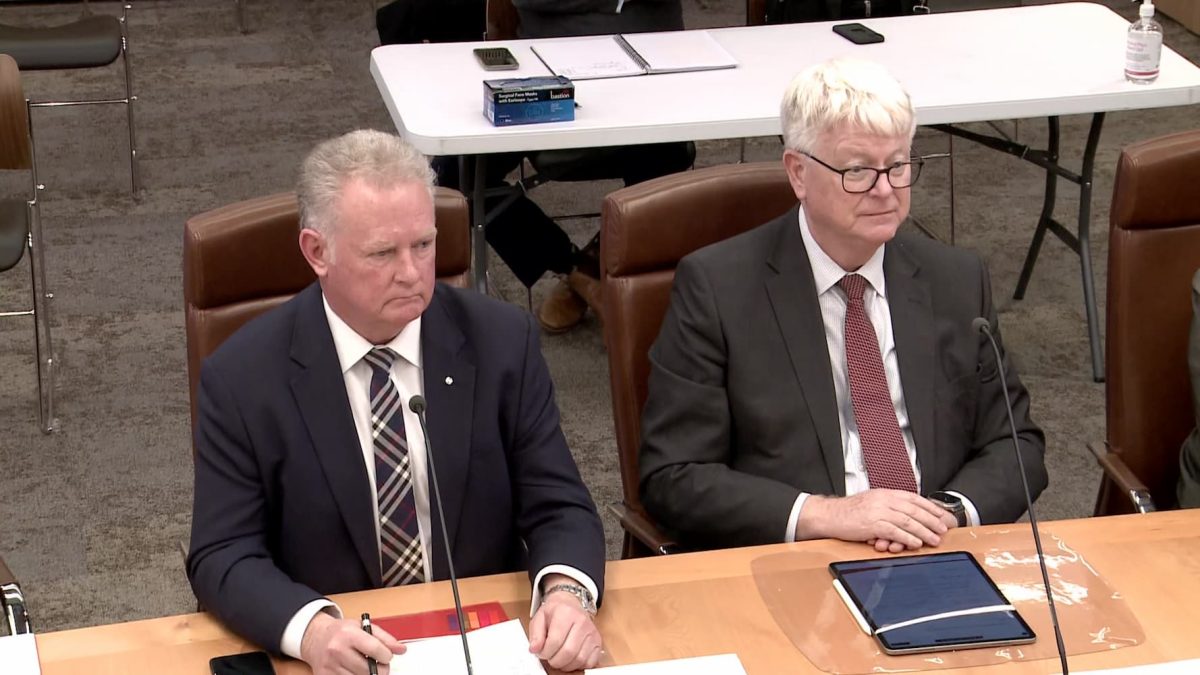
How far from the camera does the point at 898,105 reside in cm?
246

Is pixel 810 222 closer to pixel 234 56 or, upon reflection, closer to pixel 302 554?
pixel 302 554

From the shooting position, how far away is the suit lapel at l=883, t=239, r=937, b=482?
256cm

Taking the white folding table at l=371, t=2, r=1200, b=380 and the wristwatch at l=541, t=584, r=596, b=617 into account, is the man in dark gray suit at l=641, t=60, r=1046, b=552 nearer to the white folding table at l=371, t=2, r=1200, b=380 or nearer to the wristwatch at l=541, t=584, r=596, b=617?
the wristwatch at l=541, t=584, r=596, b=617

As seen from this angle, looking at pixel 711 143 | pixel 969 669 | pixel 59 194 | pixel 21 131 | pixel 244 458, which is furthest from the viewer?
pixel 711 143

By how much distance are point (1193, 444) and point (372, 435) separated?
1.41m

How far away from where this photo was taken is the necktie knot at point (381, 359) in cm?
220

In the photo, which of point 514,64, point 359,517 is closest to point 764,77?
point 514,64

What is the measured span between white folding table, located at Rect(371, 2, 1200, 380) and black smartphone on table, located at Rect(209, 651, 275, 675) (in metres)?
1.75

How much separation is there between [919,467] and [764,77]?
164 cm

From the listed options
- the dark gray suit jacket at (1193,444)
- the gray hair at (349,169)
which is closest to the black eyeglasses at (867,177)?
the dark gray suit jacket at (1193,444)

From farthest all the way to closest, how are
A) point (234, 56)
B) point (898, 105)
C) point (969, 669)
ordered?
point (234, 56), point (898, 105), point (969, 669)

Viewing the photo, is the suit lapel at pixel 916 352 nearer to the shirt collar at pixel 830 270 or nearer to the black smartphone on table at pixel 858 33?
the shirt collar at pixel 830 270

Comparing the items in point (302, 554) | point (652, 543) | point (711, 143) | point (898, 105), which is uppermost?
point (898, 105)

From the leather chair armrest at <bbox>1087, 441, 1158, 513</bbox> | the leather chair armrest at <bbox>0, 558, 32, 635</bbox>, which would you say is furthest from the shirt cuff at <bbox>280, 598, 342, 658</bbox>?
the leather chair armrest at <bbox>1087, 441, 1158, 513</bbox>
